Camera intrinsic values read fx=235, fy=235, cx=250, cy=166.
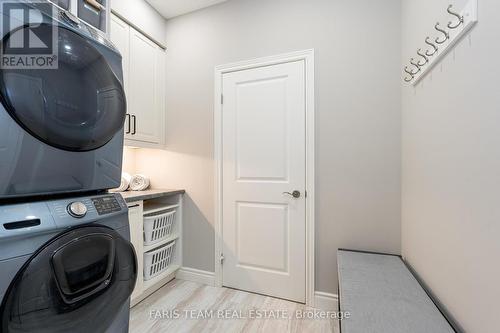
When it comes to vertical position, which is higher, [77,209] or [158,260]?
[77,209]

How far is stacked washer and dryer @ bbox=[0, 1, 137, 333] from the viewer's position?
75 centimetres

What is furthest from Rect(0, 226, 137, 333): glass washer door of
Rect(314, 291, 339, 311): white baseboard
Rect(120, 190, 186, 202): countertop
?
Rect(314, 291, 339, 311): white baseboard

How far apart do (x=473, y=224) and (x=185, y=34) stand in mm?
2721

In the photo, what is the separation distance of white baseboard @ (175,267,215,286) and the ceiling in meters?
2.66

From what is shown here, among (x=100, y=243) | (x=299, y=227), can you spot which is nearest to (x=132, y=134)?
(x=100, y=243)

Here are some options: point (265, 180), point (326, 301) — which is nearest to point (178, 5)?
point (265, 180)

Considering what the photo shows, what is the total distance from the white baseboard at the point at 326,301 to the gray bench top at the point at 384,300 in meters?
0.48

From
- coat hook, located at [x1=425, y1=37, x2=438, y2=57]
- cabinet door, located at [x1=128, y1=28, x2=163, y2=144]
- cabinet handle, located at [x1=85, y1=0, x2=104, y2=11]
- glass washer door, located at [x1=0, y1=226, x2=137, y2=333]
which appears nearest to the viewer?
glass washer door, located at [x1=0, y1=226, x2=137, y2=333]

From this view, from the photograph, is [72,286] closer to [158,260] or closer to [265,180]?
[158,260]

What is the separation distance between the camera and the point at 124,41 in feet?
6.70

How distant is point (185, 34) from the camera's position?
247 centimetres

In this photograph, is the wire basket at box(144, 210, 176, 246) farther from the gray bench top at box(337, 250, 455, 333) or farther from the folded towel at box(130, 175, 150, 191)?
the gray bench top at box(337, 250, 455, 333)

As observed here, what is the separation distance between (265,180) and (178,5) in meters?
1.95

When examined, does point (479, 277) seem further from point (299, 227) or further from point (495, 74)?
point (299, 227)
